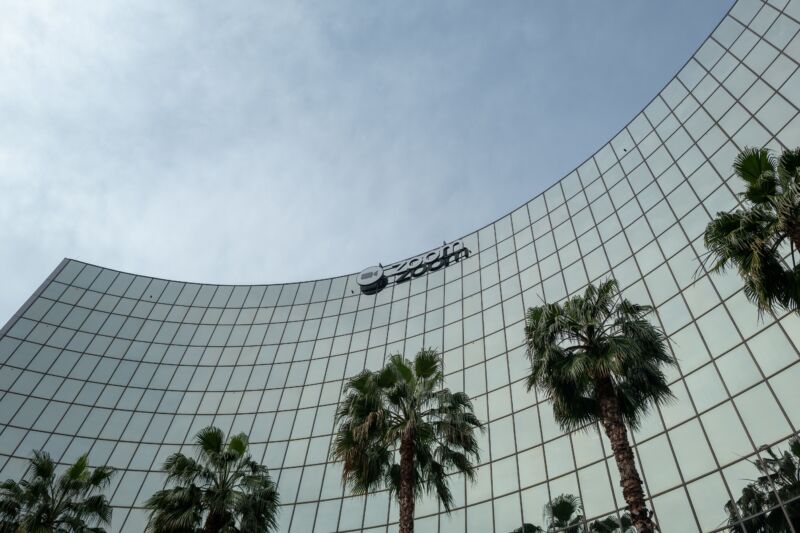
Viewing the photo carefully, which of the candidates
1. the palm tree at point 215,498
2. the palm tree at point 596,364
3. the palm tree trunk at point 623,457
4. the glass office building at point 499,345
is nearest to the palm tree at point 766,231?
the palm tree at point 596,364

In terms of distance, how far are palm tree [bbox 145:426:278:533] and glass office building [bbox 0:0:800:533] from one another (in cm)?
980

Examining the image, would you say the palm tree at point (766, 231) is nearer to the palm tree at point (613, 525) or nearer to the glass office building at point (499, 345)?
the glass office building at point (499, 345)

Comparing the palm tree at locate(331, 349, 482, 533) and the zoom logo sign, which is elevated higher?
the zoom logo sign

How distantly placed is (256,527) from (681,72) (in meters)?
32.4

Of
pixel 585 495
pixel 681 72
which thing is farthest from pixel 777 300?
pixel 681 72

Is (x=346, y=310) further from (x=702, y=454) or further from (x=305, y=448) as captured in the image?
(x=702, y=454)

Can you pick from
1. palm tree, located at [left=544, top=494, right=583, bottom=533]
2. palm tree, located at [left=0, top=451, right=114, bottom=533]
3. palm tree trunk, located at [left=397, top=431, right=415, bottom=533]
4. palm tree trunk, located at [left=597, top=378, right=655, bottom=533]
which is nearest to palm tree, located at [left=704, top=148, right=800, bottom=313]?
palm tree trunk, located at [left=597, top=378, right=655, bottom=533]

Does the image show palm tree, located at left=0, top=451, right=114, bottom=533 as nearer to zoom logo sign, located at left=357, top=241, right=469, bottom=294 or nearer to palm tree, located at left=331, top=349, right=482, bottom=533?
palm tree, located at left=331, top=349, right=482, bottom=533

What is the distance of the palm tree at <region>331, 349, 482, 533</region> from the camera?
17547mm

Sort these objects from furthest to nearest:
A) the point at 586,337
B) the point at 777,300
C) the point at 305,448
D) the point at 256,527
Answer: the point at 305,448 → the point at 256,527 → the point at 586,337 → the point at 777,300

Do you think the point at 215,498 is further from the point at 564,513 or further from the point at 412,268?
the point at 412,268

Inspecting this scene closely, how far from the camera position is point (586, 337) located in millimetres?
16734

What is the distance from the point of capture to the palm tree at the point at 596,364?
1567 centimetres

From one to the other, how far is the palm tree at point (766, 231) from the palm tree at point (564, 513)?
1258 cm
